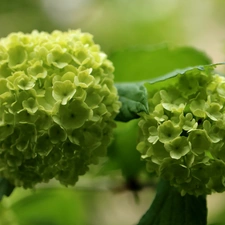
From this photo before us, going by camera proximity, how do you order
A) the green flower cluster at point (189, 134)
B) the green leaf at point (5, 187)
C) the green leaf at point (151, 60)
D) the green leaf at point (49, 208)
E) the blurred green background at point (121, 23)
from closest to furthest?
the green flower cluster at point (189, 134), the green leaf at point (5, 187), the green leaf at point (151, 60), the green leaf at point (49, 208), the blurred green background at point (121, 23)

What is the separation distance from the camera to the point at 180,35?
1625 mm

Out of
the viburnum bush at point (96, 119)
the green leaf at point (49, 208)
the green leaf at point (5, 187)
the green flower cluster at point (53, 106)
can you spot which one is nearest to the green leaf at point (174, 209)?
the viburnum bush at point (96, 119)

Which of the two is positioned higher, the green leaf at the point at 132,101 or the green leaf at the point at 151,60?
the green leaf at the point at 151,60

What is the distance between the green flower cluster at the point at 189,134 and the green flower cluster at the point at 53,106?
2.8 inches

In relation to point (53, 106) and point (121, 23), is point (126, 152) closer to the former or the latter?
point (53, 106)

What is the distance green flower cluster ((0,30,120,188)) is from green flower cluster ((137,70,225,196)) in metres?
0.07

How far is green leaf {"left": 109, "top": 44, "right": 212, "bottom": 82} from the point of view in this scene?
3.04 feet

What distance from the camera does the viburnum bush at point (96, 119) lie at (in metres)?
0.64

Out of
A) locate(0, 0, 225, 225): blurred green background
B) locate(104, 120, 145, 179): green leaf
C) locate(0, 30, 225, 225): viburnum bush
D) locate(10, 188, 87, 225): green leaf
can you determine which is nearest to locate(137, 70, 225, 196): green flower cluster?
locate(0, 30, 225, 225): viburnum bush

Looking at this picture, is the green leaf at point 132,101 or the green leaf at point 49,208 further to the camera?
the green leaf at point 49,208

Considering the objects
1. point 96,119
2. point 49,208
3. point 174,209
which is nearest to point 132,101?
point 96,119

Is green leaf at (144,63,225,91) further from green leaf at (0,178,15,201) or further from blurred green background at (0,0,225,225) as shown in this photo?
blurred green background at (0,0,225,225)

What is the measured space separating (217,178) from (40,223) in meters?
0.60

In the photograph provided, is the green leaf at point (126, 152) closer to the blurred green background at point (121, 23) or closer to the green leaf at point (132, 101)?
the green leaf at point (132, 101)
